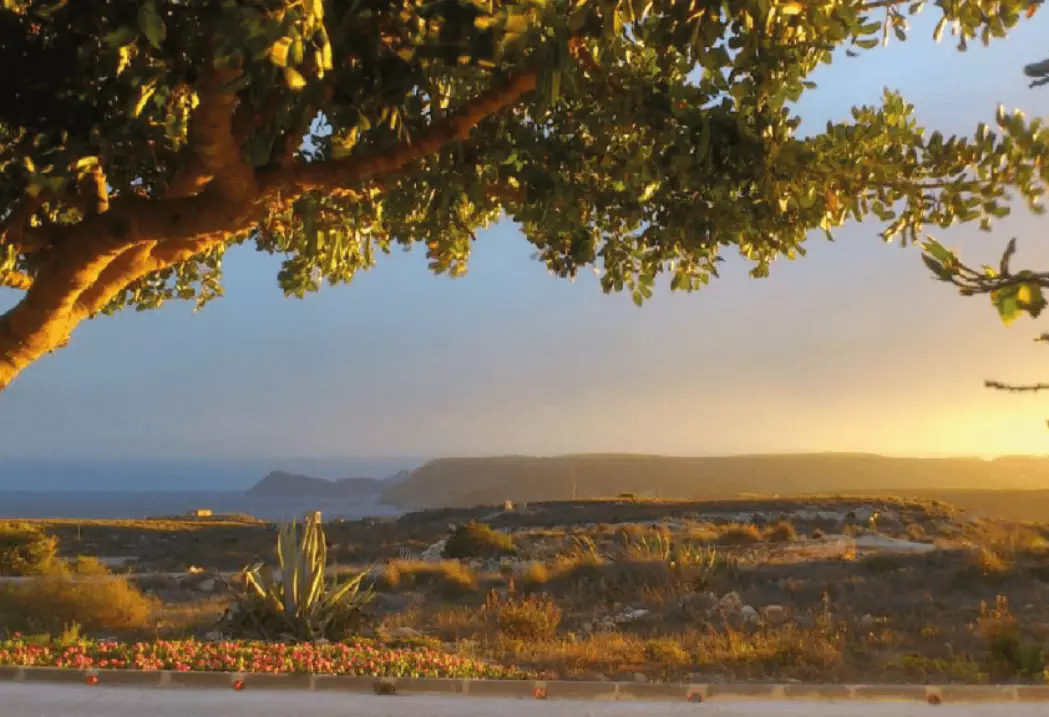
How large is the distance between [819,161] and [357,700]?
20.8 feet

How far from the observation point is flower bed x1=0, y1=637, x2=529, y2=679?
9828 millimetres

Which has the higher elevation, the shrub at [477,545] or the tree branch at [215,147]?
the tree branch at [215,147]

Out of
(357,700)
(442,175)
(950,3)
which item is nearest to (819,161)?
(950,3)

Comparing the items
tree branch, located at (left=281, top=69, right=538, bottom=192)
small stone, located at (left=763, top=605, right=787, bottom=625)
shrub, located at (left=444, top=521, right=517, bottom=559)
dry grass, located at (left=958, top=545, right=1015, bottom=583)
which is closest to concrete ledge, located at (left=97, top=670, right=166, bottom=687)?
tree branch, located at (left=281, top=69, right=538, bottom=192)

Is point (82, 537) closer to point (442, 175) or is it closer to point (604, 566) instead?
point (604, 566)

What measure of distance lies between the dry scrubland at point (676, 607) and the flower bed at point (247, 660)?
1.04 metres

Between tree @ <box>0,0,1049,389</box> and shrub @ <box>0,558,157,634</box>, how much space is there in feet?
21.2

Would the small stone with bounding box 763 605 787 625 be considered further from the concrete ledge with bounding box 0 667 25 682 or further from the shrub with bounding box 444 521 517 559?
the shrub with bounding box 444 521 517 559

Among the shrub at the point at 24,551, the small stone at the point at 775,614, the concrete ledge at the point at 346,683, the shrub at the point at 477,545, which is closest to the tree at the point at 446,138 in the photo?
the concrete ledge at the point at 346,683

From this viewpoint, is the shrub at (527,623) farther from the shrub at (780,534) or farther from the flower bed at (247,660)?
the shrub at (780,534)

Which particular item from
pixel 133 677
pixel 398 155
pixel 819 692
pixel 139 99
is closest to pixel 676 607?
pixel 819 692

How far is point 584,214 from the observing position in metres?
9.87

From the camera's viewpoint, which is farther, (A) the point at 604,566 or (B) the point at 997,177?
(A) the point at 604,566

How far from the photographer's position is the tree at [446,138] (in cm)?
743
